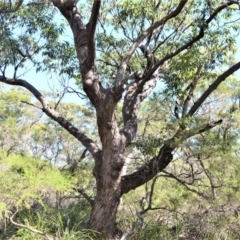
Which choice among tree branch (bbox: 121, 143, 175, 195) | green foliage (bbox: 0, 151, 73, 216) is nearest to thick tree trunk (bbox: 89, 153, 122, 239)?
tree branch (bbox: 121, 143, 175, 195)

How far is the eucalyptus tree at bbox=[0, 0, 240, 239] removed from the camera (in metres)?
4.84

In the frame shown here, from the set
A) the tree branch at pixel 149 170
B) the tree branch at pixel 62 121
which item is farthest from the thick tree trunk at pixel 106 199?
the tree branch at pixel 62 121

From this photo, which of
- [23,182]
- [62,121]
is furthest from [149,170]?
[23,182]

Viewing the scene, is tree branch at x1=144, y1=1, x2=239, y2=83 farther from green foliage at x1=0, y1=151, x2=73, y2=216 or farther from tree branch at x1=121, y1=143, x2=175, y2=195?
green foliage at x1=0, y1=151, x2=73, y2=216

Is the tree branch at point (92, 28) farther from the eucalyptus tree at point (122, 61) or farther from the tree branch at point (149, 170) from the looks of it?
the tree branch at point (149, 170)

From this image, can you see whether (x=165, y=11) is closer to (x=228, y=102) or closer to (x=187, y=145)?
(x=187, y=145)

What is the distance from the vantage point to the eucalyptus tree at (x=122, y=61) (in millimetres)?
4840

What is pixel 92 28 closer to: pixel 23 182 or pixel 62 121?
pixel 62 121

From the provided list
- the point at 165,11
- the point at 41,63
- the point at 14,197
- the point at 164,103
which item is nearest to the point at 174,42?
the point at 165,11

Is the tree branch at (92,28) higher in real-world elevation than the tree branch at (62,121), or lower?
higher

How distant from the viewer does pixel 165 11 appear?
5.89 m

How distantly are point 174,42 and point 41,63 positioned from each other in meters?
2.11

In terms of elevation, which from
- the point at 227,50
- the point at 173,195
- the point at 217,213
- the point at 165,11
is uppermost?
the point at 165,11

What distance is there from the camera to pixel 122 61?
493 centimetres
